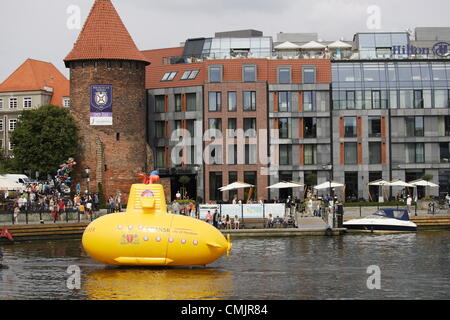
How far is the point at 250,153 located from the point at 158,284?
61.6m

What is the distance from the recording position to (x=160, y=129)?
106 m

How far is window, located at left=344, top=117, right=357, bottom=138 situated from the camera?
103 meters

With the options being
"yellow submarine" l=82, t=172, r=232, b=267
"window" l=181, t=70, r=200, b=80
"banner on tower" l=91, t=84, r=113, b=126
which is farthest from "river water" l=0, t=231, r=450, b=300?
"window" l=181, t=70, r=200, b=80

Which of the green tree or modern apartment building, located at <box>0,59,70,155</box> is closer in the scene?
the green tree

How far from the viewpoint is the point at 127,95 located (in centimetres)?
9762

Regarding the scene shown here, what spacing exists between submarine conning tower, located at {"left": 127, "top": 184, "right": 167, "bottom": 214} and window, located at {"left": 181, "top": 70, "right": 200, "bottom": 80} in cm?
6021

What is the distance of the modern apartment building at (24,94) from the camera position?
134 metres

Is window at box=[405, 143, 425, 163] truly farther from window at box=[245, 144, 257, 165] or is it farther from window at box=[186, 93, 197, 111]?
window at box=[186, 93, 197, 111]

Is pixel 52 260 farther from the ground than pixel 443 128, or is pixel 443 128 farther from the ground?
pixel 443 128
